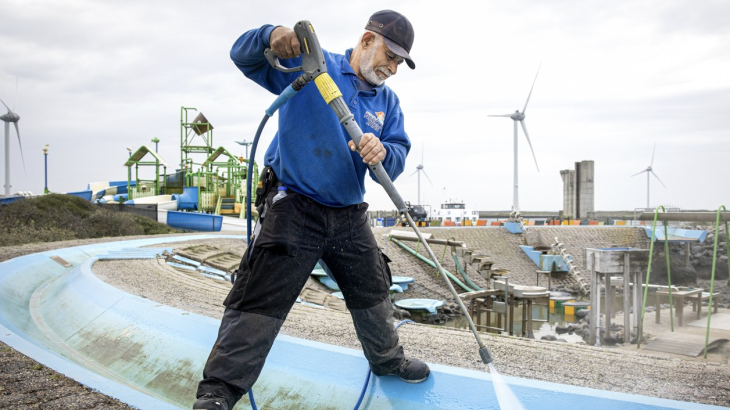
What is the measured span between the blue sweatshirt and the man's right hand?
50 mm

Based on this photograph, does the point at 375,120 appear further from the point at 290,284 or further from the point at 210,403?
the point at 210,403

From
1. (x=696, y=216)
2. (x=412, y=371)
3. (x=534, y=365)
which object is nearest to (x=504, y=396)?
(x=412, y=371)

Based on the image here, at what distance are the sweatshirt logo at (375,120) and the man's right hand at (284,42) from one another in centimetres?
49

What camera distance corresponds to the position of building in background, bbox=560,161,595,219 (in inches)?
1785

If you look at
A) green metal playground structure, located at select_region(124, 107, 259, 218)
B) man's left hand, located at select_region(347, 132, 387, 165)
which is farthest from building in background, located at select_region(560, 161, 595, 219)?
man's left hand, located at select_region(347, 132, 387, 165)

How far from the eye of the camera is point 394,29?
7.56 ft

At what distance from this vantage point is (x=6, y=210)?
1811 centimetres

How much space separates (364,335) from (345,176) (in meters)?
0.84

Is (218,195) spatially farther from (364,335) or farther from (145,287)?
(364,335)

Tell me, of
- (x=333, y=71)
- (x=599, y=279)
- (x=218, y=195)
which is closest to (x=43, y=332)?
(x=333, y=71)

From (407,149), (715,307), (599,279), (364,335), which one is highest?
(407,149)

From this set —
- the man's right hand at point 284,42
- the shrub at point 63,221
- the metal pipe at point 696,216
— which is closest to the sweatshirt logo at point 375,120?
the man's right hand at point 284,42

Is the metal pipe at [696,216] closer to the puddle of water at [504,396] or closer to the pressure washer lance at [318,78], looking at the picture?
the puddle of water at [504,396]

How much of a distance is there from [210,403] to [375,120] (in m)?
1.48
